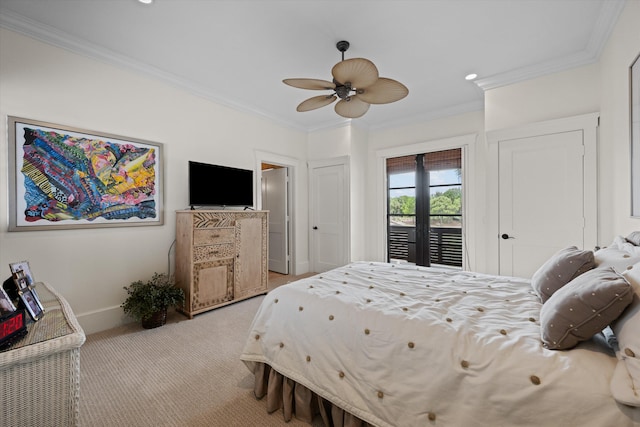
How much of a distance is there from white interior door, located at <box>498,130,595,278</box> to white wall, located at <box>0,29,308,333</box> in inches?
147

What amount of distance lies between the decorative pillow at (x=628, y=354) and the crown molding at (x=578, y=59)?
2413mm

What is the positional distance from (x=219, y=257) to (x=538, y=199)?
3.77 metres

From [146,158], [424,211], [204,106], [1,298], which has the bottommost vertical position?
[1,298]

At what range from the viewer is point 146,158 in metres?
2.99

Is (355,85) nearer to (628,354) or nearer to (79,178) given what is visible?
(628,354)

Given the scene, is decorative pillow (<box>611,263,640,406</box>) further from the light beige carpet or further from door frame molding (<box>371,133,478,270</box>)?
door frame molding (<box>371,133,478,270</box>)

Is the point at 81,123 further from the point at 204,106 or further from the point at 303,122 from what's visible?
the point at 303,122

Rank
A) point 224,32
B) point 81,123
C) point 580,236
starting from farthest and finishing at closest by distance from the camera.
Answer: point 580,236 < point 81,123 < point 224,32

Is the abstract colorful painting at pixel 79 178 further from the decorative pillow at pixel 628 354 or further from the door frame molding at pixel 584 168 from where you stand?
the door frame molding at pixel 584 168

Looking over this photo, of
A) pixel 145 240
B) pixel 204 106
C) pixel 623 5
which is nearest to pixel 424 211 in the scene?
pixel 623 5

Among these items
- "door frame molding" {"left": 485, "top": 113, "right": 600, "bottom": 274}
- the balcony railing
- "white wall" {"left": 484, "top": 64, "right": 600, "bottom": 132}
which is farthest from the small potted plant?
"white wall" {"left": 484, "top": 64, "right": 600, "bottom": 132}

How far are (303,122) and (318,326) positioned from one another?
4008 mm

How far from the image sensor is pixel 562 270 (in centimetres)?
149

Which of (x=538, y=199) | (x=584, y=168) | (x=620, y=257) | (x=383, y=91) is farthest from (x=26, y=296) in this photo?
(x=584, y=168)
